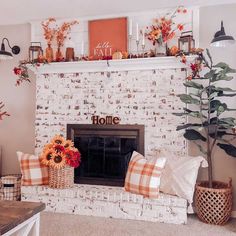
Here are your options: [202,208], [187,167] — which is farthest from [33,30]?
[202,208]

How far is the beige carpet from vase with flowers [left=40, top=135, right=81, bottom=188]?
0.44m

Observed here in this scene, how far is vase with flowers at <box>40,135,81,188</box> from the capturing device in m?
3.71

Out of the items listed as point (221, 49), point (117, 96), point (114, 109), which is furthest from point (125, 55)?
point (221, 49)

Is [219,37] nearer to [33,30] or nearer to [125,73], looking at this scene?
[125,73]

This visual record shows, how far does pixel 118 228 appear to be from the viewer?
3201mm

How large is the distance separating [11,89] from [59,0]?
1.61 m

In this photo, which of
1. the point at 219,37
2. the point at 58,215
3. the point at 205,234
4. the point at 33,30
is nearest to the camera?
the point at 205,234

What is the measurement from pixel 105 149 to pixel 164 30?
1733 millimetres

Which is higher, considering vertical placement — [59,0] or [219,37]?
[59,0]

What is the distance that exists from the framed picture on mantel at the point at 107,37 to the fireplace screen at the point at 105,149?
101 centimetres

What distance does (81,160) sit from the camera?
421 centimetres

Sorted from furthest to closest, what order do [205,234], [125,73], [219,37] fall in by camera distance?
[125,73] → [219,37] → [205,234]

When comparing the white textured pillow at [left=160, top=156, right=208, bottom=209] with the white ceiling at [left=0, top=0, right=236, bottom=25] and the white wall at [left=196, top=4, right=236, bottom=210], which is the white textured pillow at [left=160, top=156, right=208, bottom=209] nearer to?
the white wall at [left=196, top=4, right=236, bottom=210]

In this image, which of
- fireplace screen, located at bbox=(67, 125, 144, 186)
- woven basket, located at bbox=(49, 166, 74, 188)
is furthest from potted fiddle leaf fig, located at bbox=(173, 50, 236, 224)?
woven basket, located at bbox=(49, 166, 74, 188)
